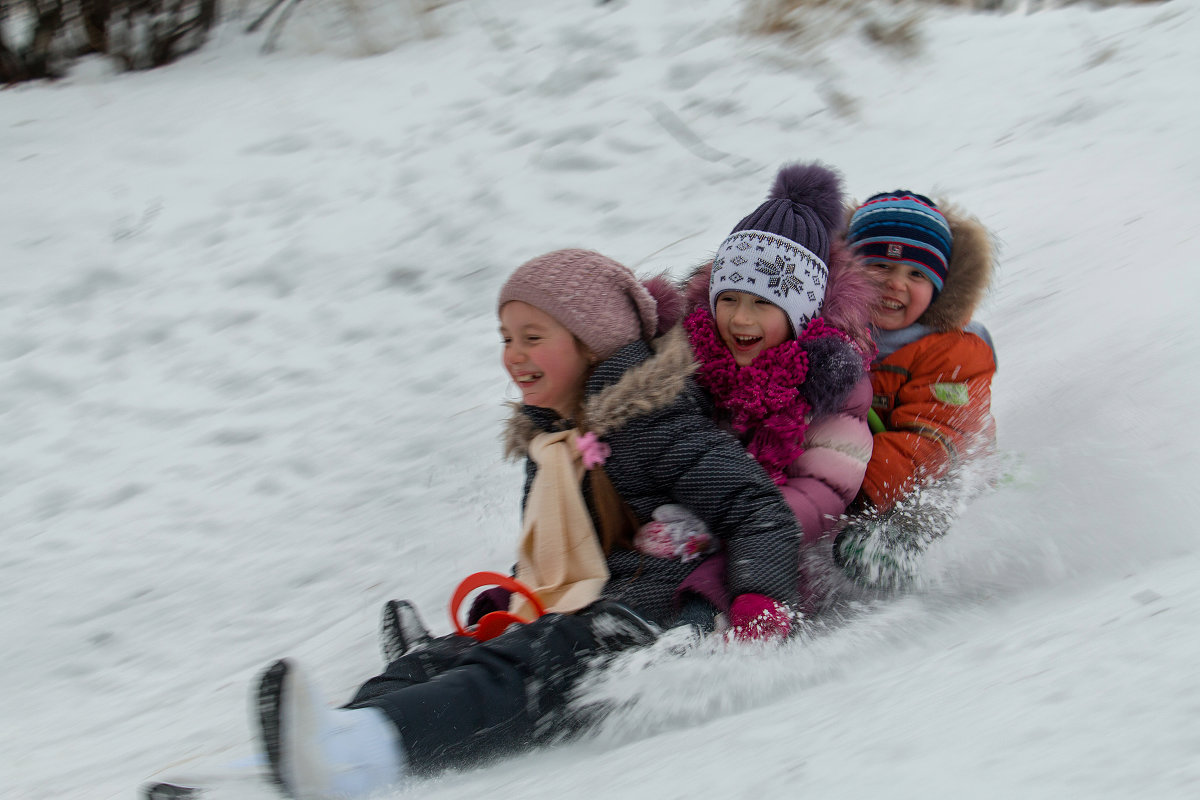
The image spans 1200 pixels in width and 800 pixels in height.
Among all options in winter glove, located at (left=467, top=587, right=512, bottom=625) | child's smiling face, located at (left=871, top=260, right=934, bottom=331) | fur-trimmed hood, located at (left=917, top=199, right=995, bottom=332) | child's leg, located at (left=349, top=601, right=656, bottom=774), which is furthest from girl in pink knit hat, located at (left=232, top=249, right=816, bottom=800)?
fur-trimmed hood, located at (left=917, top=199, right=995, bottom=332)

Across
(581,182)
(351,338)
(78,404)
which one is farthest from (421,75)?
(78,404)

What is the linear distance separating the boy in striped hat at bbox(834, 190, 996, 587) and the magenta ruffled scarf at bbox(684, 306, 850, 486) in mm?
271

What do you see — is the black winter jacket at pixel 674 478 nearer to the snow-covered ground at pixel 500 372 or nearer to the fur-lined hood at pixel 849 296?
the snow-covered ground at pixel 500 372

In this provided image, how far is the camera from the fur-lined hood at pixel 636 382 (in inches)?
87.0

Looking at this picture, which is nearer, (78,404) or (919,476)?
(919,476)

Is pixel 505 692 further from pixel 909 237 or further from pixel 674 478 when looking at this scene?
pixel 909 237

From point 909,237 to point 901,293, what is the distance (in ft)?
0.47

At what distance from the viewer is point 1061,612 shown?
1.86 metres

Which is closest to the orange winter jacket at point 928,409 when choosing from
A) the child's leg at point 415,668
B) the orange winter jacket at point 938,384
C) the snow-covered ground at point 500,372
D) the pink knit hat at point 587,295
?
the orange winter jacket at point 938,384

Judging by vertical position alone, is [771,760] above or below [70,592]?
above

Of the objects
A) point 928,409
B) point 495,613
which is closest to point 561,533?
point 495,613

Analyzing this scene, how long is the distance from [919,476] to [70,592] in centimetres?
243

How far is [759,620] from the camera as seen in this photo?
2.06 m

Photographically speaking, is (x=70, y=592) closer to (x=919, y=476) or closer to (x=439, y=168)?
(x=919, y=476)
